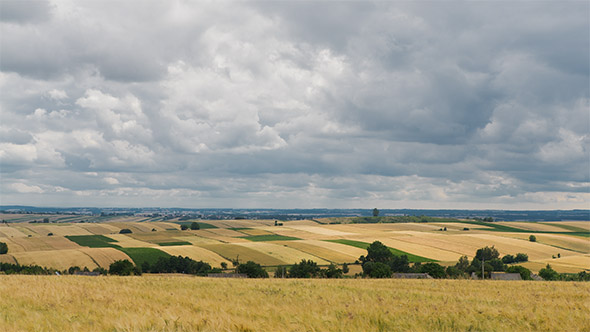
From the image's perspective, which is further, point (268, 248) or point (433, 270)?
point (268, 248)

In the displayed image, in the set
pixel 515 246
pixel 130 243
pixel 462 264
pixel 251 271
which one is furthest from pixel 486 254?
pixel 130 243

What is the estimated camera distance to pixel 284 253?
101 metres

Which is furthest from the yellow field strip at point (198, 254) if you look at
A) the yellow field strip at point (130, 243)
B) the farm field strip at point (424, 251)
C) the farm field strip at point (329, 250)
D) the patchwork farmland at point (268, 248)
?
the farm field strip at point (424, 251)

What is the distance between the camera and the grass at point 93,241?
117169 mm

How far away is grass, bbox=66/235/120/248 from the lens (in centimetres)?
11717

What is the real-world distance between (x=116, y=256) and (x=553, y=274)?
269 ft

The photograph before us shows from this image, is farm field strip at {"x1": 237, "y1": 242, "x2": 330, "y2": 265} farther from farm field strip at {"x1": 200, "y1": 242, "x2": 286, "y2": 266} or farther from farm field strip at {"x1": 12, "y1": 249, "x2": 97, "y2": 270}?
farm field strip at {"x1": 12, "y1": 249, "x2": 97, "y2": 270}

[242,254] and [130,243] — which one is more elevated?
[242,254]

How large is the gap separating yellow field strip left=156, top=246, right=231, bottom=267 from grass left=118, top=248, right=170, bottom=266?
1.94 metres

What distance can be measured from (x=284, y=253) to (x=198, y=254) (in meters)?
18.5

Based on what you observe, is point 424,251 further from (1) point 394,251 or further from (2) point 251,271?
(2) point 251,271

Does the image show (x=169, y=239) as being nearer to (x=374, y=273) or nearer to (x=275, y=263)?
(x=275, y=263)

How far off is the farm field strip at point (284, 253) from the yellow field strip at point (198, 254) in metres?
11.4

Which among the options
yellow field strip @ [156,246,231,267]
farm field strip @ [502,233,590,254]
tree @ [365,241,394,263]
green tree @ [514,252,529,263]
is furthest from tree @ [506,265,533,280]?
farm field strip @ [502,233,590,254]
